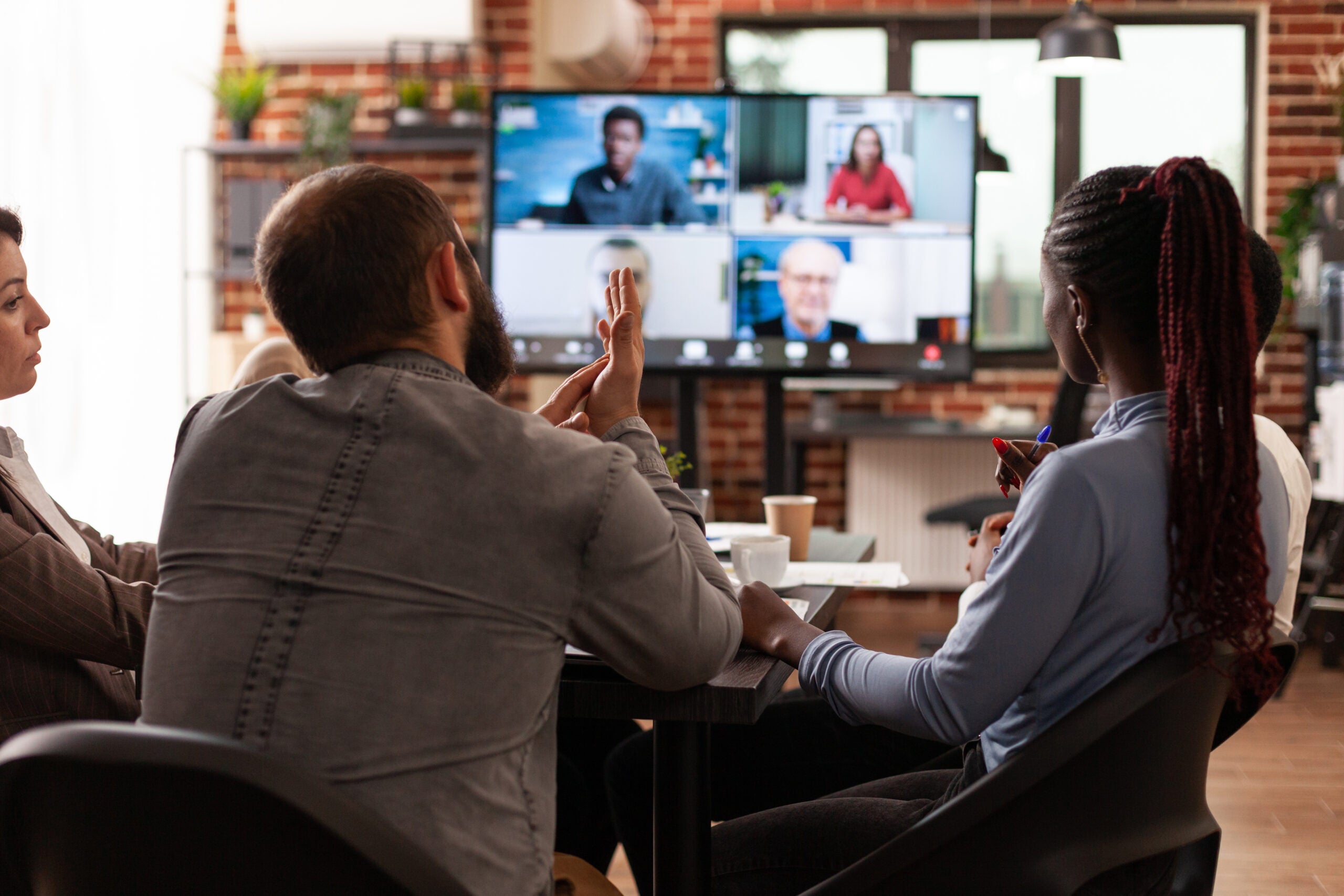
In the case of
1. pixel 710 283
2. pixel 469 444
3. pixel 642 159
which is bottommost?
pixel 469 444

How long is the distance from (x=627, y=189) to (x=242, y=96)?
2.46 metres

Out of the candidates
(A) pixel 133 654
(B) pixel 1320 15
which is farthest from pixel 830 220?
(B) pixel 1320 15

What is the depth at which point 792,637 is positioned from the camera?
4.07 feet

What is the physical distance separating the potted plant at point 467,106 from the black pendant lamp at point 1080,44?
6.58 ft

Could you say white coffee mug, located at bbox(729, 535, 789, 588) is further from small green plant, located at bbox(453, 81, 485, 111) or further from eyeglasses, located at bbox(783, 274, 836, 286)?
small green plant, located at bbox(453, 81, 485, 111)

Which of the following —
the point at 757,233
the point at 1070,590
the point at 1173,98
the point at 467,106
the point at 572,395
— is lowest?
the point at 1070,590

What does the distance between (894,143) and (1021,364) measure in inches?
101

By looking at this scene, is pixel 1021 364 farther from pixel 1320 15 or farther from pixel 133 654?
pixel 133 654

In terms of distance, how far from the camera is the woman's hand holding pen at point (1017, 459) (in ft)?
4.74

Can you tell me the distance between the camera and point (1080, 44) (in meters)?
3.74

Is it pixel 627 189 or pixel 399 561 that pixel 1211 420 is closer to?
pixel 399 561

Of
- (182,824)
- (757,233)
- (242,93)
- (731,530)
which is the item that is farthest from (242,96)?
(182,824)

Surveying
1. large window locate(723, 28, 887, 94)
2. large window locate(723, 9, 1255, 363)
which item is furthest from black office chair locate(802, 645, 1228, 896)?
large window locate(723, 28, 887, 94)

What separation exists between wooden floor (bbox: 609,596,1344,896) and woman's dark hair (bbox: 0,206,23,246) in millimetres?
1617
